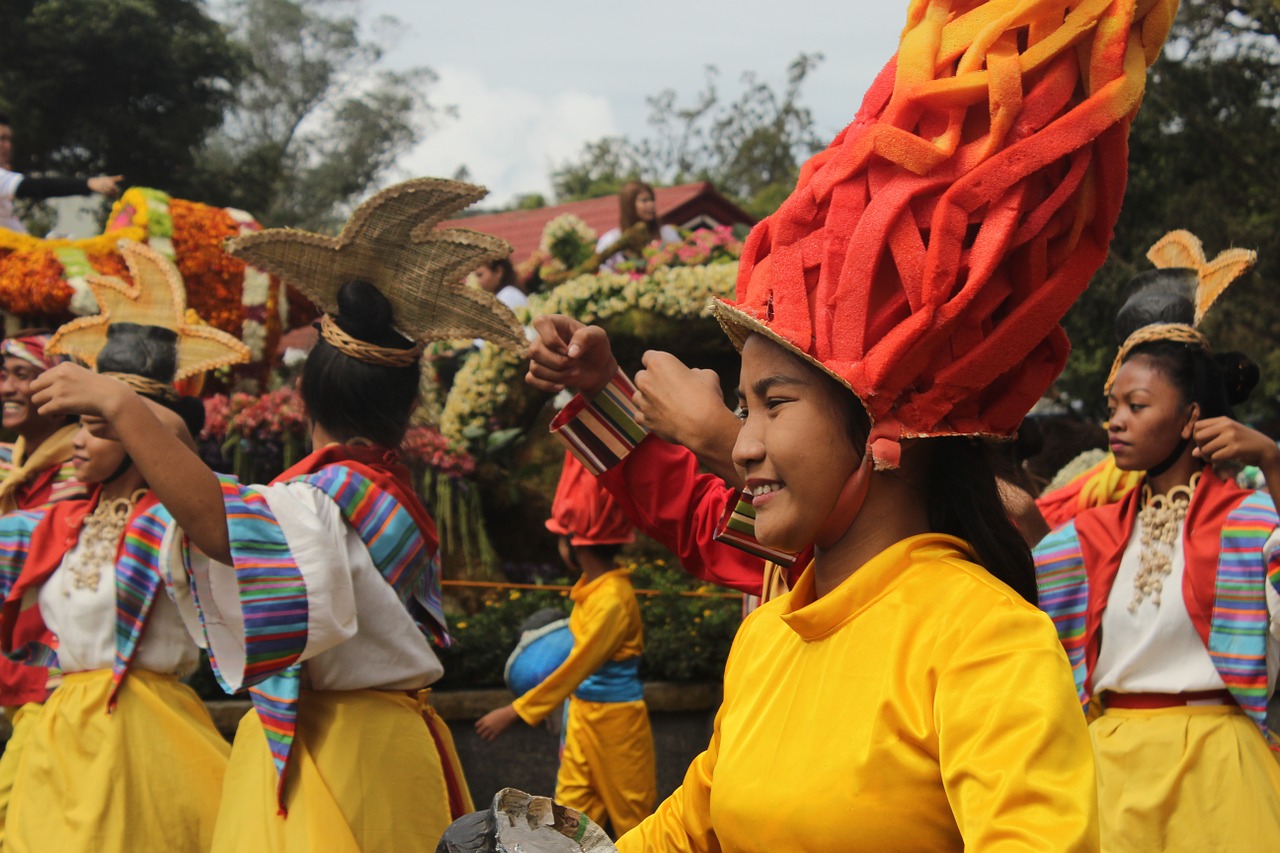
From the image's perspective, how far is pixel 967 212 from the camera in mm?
2010

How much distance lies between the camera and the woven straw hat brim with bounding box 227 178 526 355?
3645 millimetres

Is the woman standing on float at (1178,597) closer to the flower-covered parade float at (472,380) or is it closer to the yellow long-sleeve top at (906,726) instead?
the yellow long-sleeve top at (906,726)

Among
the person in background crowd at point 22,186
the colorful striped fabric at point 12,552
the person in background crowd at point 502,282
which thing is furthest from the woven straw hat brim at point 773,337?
the person in background crowd at point 502,282

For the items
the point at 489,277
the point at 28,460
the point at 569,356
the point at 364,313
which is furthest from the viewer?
the point at 489,277

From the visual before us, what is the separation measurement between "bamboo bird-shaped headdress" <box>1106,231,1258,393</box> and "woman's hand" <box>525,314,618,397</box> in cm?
221

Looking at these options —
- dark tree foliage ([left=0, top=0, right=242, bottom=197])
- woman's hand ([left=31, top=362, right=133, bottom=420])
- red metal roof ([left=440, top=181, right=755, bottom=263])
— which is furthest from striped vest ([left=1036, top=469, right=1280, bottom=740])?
dark tree foliage ([left=0, top=0, right=242, bottom=197])

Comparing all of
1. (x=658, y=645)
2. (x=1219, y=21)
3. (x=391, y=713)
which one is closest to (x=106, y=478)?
(x=391, y=713)

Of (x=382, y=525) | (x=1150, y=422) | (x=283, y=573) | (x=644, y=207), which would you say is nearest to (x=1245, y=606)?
(x=1150, y=422)

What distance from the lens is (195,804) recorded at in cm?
413

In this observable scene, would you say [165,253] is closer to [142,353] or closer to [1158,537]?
[142,353]

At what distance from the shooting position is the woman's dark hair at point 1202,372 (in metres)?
4.49

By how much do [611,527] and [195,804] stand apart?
263 cm

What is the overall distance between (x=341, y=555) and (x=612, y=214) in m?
17.3

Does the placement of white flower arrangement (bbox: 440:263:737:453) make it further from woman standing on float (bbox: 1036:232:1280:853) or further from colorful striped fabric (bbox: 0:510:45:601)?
woman standing on float (bbox: 1036:232:1280:853)
